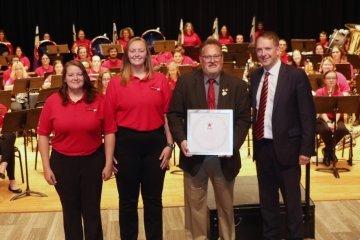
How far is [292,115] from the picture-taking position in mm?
4707

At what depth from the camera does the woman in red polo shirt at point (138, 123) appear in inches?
183

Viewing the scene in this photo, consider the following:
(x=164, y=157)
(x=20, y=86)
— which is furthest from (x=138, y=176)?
(x=20, y=86)

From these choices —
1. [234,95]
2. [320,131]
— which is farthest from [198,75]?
[320,131]

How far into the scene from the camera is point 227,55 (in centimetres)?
1459

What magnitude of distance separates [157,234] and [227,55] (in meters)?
10.1

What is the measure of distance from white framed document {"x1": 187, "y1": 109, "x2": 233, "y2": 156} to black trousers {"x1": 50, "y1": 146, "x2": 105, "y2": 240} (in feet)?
2.53

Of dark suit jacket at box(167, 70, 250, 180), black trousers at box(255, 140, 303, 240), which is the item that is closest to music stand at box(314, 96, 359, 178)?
black trousers at box(255, 140, 303, 240)

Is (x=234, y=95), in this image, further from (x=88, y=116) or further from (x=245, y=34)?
Result: (x=245, y=34)

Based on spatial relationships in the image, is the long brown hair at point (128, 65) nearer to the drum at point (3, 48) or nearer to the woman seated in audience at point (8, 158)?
the woman seated in audience at point (8, 158)

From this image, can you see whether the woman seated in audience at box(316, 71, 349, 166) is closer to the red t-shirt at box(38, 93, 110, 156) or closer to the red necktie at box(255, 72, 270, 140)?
the red necktie at box(255, 72, 270, 140)

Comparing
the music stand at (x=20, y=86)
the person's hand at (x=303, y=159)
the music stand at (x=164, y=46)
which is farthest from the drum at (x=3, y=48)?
the person's hand at (x=303, y=159)

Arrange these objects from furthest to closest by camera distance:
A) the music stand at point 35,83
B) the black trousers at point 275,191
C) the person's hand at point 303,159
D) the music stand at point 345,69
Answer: the music stand at point 345,69
the music stand at point 35,83
the black trousers at point 275,191
the person's hand at point 303,159

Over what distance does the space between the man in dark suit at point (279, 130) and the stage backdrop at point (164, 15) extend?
56.5ft

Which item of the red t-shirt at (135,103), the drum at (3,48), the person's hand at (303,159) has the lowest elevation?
the person's hand at (303,159)
